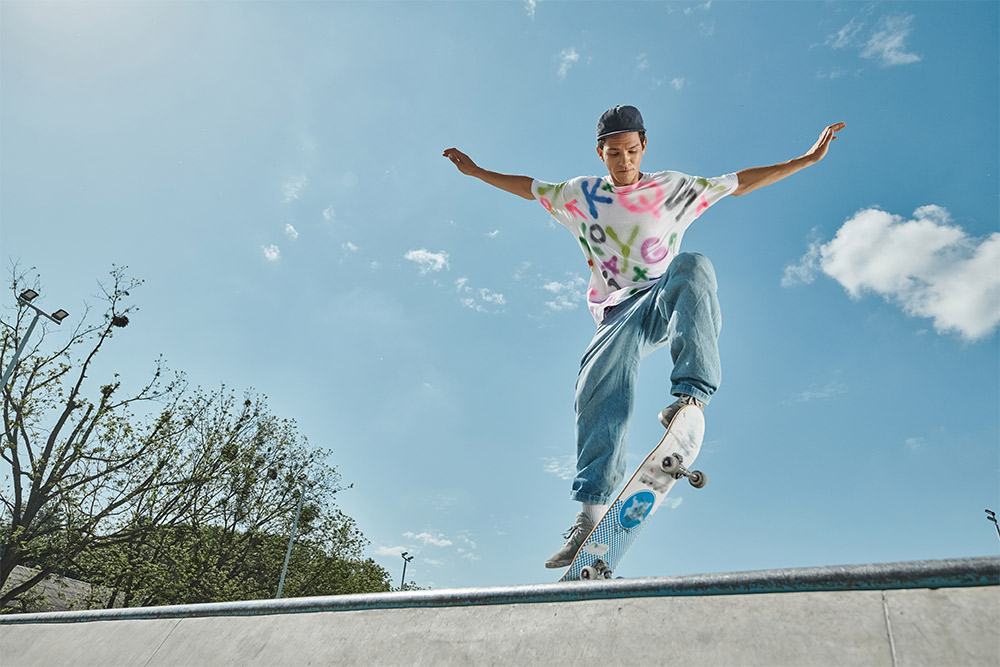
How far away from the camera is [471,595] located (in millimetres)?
1942

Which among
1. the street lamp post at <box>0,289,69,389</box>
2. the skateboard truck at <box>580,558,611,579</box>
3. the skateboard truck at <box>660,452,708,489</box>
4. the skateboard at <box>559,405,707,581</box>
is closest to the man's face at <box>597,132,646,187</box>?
the skateboard at <box>559,405,707,581</box>

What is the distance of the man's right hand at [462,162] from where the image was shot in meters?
4.48

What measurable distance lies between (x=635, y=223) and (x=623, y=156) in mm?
426

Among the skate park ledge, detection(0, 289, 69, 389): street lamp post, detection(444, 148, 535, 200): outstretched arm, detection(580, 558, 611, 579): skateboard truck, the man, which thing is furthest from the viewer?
detection(0, 289, 69, 389): street lamp post

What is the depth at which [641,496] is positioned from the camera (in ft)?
9.53

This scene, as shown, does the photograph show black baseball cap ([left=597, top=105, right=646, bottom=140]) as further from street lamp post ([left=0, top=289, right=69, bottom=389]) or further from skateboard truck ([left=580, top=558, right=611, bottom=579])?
street lamp post ([left=0, top=289, right=69, bottom=389])

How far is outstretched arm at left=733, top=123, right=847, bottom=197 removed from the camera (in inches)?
151

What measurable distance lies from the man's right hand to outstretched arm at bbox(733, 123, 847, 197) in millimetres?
1784

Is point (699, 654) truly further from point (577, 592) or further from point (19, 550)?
point (19, 550)

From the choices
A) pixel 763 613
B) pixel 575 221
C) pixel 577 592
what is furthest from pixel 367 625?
pixel 575 221

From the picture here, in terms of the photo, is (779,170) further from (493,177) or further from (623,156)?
(493,177)

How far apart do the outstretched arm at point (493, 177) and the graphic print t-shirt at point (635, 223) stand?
17.4 inches

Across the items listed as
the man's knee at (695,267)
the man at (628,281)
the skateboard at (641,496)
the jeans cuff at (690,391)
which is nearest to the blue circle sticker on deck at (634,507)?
the skateboard at (641,496)

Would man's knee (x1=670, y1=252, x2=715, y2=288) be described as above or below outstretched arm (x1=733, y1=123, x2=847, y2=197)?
below
